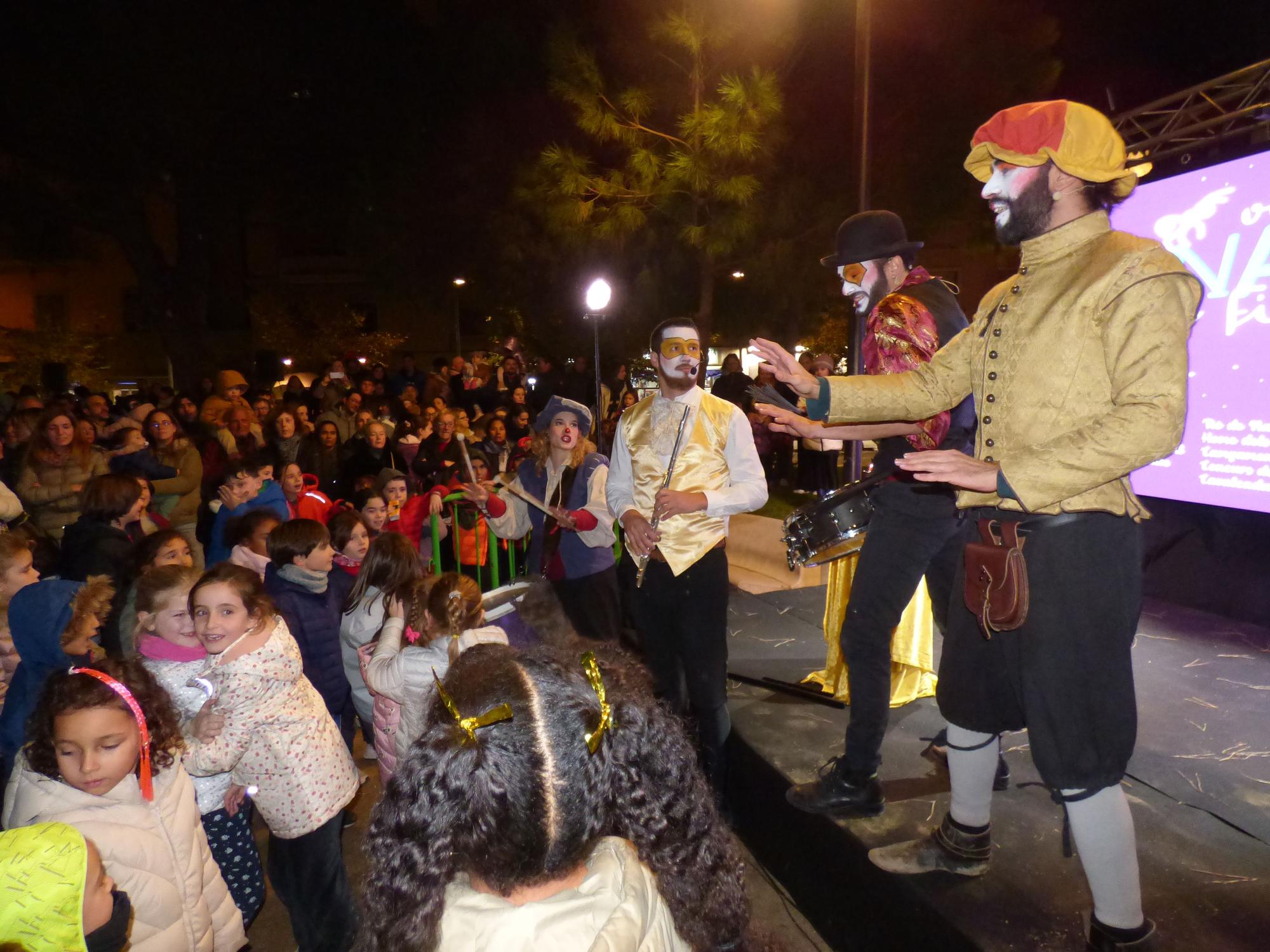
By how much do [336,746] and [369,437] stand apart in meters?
5.47

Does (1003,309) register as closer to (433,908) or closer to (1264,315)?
(433,908)

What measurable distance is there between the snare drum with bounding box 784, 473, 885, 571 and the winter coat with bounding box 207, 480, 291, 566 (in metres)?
3.45

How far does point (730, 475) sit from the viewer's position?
11.2 feet

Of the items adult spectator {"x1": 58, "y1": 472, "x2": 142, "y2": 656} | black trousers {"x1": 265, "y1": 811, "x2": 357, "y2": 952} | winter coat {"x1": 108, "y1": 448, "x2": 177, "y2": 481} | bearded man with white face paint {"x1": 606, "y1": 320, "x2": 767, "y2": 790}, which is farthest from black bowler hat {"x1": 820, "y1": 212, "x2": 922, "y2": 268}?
winter coat {"x1": 108, "y1": 448, "x2": 177, "y2": 481}

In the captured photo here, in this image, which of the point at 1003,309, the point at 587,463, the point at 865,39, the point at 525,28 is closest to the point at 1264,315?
the point at 865,39

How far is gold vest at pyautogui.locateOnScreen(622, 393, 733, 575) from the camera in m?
3.27

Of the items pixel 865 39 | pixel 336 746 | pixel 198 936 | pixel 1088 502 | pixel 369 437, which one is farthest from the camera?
pixel 369 437

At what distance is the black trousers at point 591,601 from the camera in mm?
4348

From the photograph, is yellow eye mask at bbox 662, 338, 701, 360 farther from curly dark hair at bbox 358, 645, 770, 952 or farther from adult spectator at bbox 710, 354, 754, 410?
adult spectator at bbox 710, 354, 754, 410

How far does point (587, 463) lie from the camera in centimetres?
446

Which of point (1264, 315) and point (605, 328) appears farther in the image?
point (605, 328)

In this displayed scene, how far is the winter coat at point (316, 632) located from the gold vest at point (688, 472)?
5.24 ft

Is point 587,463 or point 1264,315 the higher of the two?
point 1264,315

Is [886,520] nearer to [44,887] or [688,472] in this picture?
[688,472]
